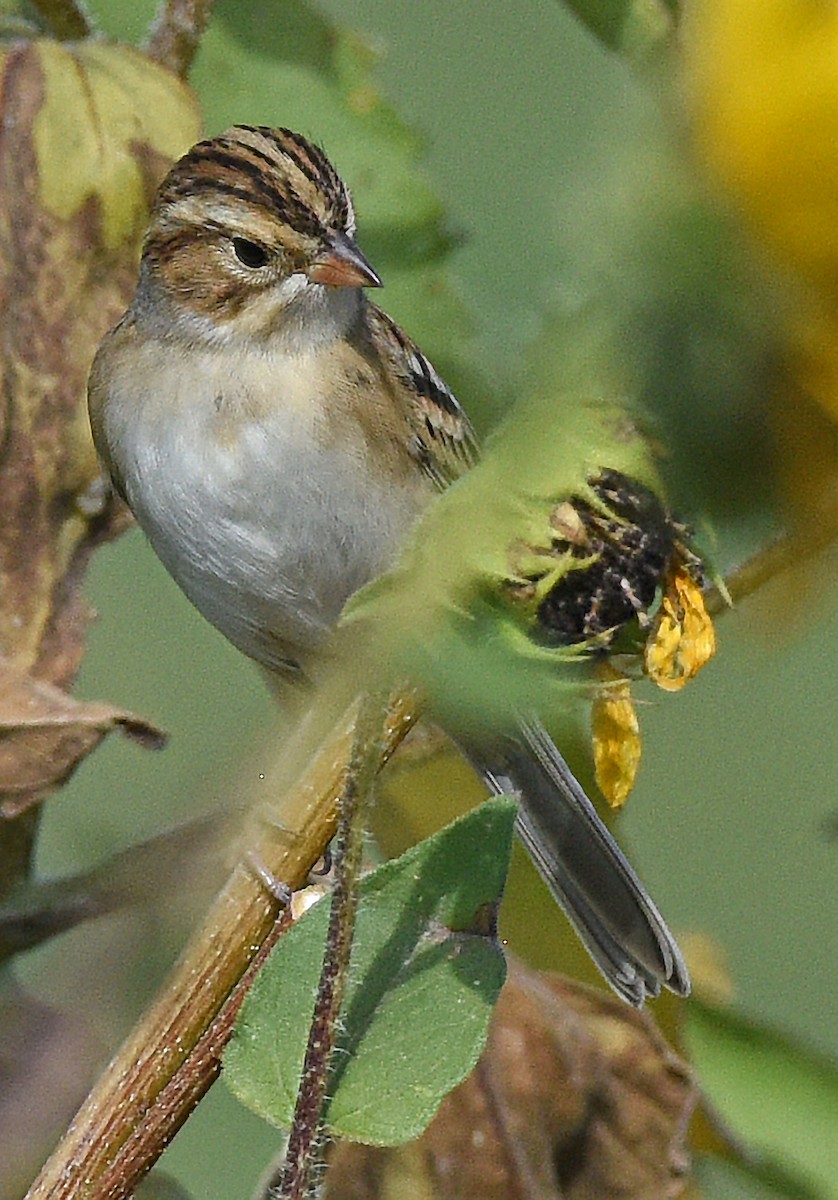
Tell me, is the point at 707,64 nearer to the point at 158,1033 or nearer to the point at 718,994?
the point at 158,1033

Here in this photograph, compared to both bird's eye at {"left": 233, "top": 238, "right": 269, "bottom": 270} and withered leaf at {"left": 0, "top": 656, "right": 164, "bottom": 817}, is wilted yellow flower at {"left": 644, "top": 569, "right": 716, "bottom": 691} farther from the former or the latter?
bird's eye at {"left": 233, "top": 238, "right": 269, "bottom": 270}

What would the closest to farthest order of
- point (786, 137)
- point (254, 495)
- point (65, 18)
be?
point (786, 137), point (65, 18), point (254, 495)

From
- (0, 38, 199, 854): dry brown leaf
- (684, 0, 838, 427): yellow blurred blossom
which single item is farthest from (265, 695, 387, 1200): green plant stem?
(0, 38, 199, 854): dry brown leaf

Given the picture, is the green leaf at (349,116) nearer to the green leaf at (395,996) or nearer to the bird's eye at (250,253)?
the bird's eye at (250,253)

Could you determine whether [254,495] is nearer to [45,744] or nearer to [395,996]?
[45,744]

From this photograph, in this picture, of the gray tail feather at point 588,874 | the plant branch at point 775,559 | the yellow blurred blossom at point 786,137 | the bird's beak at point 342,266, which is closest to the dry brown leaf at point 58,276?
the bird's beak at point 342,266

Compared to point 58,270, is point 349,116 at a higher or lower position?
higher

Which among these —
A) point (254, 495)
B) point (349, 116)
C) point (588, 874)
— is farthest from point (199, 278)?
point (588, 874)
